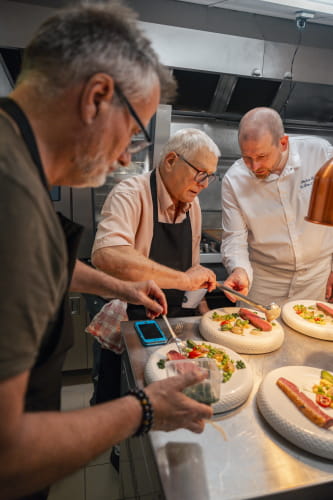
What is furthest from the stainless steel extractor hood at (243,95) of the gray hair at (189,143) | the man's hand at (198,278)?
the man's hand at (198,278)

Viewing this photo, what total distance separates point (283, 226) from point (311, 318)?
72 cm

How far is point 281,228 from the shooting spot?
214 cm

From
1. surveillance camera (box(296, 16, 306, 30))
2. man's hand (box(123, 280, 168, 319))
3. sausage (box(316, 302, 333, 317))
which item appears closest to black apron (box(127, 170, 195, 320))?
man's hand (box(123, 280, 168, 319))

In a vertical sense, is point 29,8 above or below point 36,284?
above

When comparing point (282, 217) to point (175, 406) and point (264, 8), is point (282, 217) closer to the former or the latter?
point (175, 406)

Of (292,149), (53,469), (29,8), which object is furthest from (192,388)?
(29,8)

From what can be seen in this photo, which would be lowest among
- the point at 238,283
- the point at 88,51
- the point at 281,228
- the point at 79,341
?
the point at 79,341

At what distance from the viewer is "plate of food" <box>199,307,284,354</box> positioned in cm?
136

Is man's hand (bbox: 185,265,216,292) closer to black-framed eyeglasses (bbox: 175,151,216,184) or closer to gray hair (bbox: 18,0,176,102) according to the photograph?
black-framed eyeglasses (bbox: 175,151,216,184)

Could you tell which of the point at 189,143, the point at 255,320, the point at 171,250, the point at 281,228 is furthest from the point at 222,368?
the point at 281,228

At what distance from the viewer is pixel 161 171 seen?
176cm

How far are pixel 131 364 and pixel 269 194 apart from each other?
1459mm

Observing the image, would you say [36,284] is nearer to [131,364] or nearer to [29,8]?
[131,364]

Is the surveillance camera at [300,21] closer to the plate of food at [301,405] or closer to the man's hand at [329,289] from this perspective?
the man's hand at [329,289]
